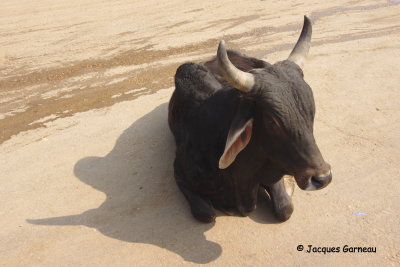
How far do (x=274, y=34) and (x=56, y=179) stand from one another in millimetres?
7718

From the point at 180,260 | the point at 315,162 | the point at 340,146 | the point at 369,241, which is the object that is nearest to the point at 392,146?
the point at 340,146

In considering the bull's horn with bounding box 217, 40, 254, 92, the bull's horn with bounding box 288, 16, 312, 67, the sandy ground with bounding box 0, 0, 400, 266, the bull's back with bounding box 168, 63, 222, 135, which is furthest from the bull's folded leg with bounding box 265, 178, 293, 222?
the bull's horn with bounding box 217, 40, 254, 92

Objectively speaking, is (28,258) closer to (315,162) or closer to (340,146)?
(315,162)

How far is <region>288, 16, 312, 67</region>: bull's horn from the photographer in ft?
12.6

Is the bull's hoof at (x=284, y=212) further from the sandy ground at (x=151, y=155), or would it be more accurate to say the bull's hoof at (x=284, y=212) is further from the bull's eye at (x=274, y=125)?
the bull's eye at (x=274, y=125)

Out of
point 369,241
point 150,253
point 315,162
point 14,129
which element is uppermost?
point 315,162

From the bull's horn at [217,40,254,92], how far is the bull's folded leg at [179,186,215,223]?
63.7 inches

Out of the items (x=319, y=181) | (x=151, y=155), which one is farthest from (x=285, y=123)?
(x=151, y=155)

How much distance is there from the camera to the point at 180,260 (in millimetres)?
3922

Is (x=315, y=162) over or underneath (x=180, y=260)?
over

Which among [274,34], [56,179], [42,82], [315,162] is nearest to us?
[315,162]

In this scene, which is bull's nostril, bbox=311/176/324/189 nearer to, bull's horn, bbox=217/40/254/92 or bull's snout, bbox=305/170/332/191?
bull's snout, bbox=305/170/332/191

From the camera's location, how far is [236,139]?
325 centimetres

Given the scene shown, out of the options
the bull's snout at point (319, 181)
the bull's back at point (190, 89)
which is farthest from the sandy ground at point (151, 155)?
the bull's snout at point (319, 181)
